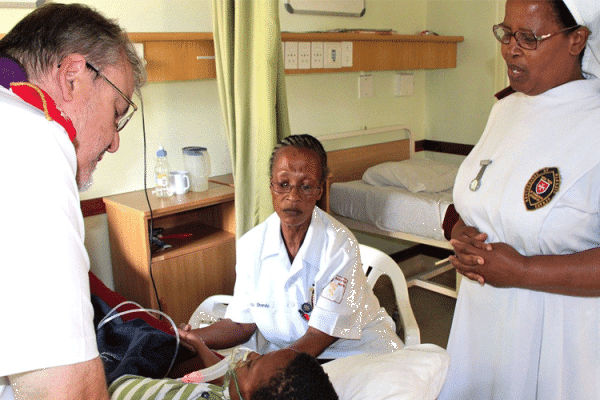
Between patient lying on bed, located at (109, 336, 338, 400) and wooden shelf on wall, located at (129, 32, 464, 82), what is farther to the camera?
wooden shelf on wall, located at (129, 32, 464, 82)

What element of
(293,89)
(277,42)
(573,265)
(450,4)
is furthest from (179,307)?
(450,4)

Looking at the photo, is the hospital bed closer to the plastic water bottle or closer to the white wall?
the white wall

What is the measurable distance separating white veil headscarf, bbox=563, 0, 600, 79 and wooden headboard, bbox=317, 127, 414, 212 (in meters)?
2.71

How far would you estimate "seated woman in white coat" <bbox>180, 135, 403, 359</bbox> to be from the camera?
5.92 ft

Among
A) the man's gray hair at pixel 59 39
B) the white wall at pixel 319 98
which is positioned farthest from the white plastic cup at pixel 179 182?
the man's gray hair at pixel 59 39

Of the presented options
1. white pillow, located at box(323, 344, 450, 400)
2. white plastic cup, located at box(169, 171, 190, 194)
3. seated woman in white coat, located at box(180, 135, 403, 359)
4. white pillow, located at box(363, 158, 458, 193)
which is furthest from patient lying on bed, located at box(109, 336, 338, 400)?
white pillow, located at box(363, 158, 458, 193)

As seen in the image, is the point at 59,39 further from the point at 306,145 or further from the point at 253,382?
the point at 306,145

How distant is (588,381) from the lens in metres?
1.41

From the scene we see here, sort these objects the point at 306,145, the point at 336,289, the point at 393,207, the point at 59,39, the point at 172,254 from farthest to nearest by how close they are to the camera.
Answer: the point at 393,207 → the point at 172,254 → the point at 306,145 → the point at 336,289 → the point at 59,39

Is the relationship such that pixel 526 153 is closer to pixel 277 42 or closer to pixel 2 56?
pixel 2 56

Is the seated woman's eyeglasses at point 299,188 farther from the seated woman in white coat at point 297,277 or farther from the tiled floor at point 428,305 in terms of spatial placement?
the tiled floor at point 428,305

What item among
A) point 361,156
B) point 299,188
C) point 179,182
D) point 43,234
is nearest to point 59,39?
point 43,234

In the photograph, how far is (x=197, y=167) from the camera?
3.07m

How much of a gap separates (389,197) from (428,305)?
918mm
